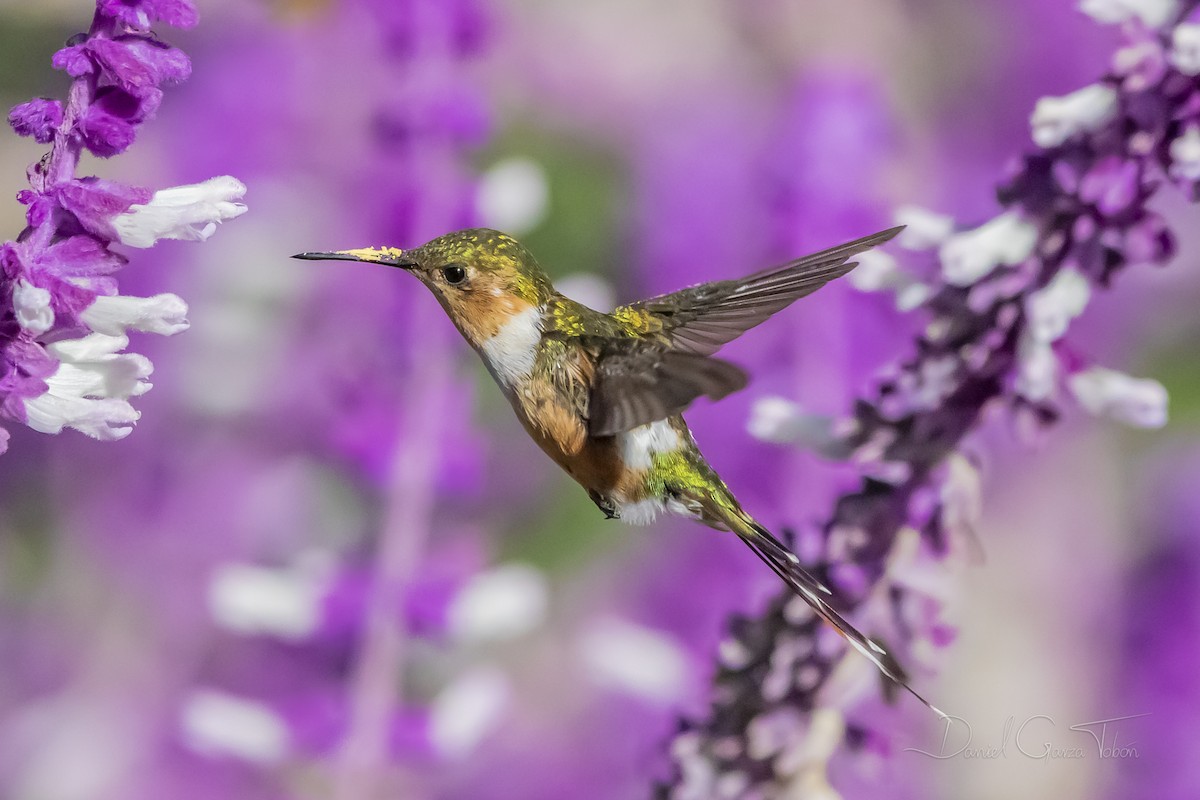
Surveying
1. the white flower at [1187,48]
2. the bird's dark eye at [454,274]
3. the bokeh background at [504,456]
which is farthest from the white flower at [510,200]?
the white flower at [1187,48]

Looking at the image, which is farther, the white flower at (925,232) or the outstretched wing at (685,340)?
the white flower at (925,232)

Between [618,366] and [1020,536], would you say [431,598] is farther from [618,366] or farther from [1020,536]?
[1020,536]

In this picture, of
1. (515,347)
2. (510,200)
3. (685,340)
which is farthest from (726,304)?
(510,200)

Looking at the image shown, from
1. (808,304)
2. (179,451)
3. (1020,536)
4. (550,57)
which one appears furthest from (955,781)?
(550,57)

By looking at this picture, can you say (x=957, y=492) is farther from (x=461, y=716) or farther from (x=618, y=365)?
(x=461, y=716)

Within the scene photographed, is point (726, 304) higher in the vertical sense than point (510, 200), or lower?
lower

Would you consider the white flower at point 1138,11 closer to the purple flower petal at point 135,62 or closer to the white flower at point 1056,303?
the white flower at point 1056,303
